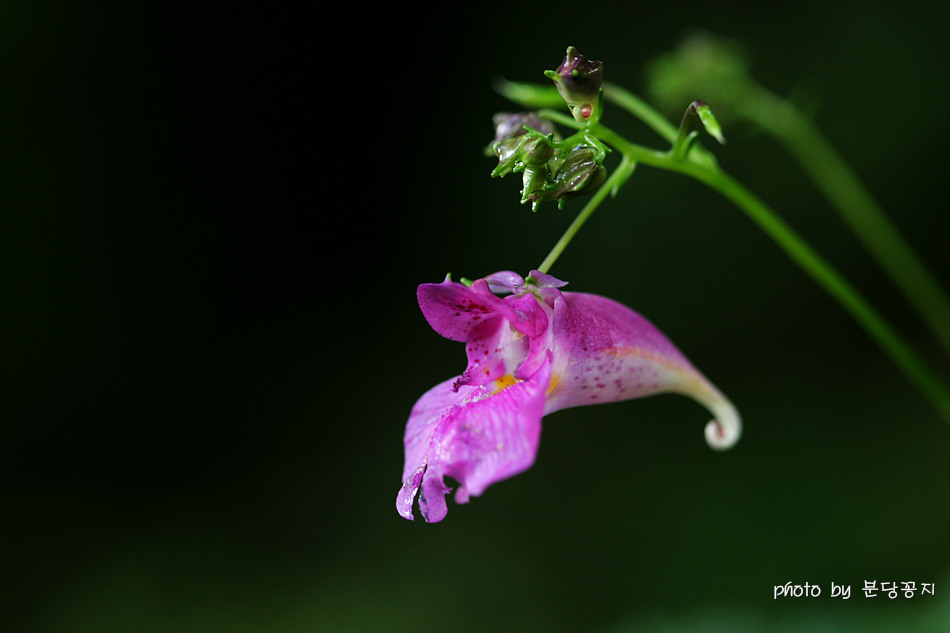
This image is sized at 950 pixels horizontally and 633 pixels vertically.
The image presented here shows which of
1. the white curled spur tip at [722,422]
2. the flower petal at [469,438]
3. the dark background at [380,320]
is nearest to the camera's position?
the flower petal at [469,438]

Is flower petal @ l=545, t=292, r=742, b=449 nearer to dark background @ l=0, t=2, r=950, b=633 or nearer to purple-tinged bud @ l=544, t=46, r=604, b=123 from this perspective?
purple-tinged bud @ l=544, t=46, r=604, b=123

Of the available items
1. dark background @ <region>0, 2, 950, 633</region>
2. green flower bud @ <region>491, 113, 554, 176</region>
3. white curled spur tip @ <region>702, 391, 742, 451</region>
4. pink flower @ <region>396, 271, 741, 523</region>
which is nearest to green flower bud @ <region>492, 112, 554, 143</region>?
green flower bud @ <region>491, 113, 554, 176</region>

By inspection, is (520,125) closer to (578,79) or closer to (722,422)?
(578,79)

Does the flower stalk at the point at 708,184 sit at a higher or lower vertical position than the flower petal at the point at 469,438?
higher

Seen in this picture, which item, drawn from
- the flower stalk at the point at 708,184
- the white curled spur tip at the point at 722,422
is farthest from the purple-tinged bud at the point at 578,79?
the white curled spur tip at the point at 722,422

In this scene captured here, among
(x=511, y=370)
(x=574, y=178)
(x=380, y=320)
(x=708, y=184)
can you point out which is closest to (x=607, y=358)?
(x=511, y=370)

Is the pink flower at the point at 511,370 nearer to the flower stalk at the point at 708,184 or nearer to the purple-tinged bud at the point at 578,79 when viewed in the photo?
the flower stalk at the point at 708,184

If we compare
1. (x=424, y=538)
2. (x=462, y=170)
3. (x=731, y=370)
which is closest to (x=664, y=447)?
(x=731, y=370)
